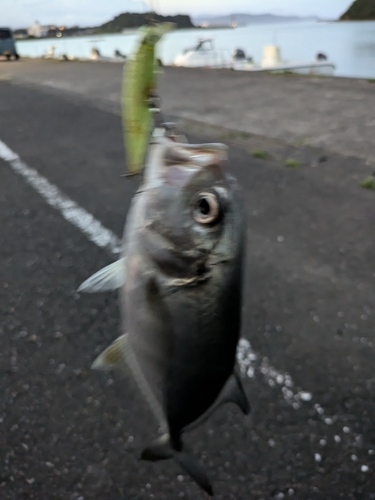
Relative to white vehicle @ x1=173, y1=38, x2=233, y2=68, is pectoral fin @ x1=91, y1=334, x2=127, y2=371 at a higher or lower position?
lower

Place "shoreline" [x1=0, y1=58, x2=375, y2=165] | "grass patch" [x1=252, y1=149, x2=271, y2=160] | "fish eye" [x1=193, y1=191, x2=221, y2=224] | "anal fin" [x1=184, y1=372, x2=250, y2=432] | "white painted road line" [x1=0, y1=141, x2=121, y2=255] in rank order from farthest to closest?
"shoreline" [x1=0, y1=58, x2=375, y2=165]
"grass patch" [x1=252, y1=149, x2=271, y2=160]
"white painted road line" [x1=0, y1=141, x2=121, y2=255]
"anal fin" [x1=184, y1=372, x2=250, y2=432]
"fish eye" [x1=193, y1=191, x2=221, y2=224]

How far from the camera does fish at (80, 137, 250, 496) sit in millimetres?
917

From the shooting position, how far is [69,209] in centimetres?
494

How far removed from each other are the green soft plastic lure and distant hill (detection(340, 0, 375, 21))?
52.1 meters

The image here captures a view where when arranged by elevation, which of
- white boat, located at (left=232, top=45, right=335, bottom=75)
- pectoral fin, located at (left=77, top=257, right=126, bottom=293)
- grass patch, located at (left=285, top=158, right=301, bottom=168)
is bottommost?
grass patch, located at (left=285, top=158, right=301, bottom=168)

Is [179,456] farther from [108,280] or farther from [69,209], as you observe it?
[69,209]

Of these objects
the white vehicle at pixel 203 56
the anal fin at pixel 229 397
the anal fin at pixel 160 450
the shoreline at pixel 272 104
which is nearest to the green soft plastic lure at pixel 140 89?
the anal fin at pixel 229 397

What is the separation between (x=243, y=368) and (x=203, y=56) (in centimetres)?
2096

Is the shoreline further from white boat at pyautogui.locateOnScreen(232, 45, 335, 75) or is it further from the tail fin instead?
the tail fin

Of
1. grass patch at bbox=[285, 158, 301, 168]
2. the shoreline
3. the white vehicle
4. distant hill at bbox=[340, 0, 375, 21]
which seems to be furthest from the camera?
distant hill at bbox=[340, 0, 375, 21]

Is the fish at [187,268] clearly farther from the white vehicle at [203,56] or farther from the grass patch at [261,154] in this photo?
the white vehicle at [203,56]

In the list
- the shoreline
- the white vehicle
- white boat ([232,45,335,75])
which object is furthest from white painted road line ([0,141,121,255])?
the white vehicle

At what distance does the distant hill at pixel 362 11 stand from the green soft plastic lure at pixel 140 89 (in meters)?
52.1

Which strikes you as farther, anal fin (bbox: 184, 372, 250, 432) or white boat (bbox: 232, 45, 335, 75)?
white boat (bbox: 232, 45, 335, 75)
